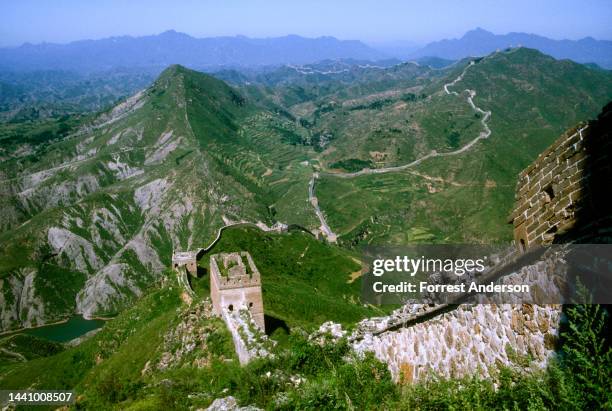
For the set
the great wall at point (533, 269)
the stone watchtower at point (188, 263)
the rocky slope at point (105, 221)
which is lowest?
the rocky slope at point (105, 221)

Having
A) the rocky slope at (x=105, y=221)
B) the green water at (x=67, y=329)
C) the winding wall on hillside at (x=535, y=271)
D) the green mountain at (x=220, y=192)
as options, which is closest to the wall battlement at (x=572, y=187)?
the winding wall on hillside at (x=535, y=271)

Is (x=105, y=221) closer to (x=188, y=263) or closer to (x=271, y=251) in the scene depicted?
(x=271, y=251)

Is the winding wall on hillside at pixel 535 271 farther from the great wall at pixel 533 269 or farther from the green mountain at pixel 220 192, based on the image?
the green mountain at pixel 220 192

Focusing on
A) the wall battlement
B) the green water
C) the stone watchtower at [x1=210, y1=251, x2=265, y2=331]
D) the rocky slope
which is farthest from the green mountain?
the wall battlement

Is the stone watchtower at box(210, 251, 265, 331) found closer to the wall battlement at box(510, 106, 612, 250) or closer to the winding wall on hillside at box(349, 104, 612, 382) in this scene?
the winding wall on hillside at box(349, 104, 612, 382)

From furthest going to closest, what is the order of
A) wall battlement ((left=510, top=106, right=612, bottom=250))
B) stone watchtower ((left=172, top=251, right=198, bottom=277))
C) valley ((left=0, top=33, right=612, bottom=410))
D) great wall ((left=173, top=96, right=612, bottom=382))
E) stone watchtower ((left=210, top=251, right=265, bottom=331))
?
stone watchtower ((left=172, top=251, right=198, bottom=277)), stone watchtower ((left=210, top=251, right=265, bottom=331)), valley ((left=0, top=33, right=612, bottom=410)), wall battlement ((left=510, top=106, right=612, bottom=250)), great wall ((left=173, top=96, right=612, bottom=382))

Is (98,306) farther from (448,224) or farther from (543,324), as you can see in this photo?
(543,324)
